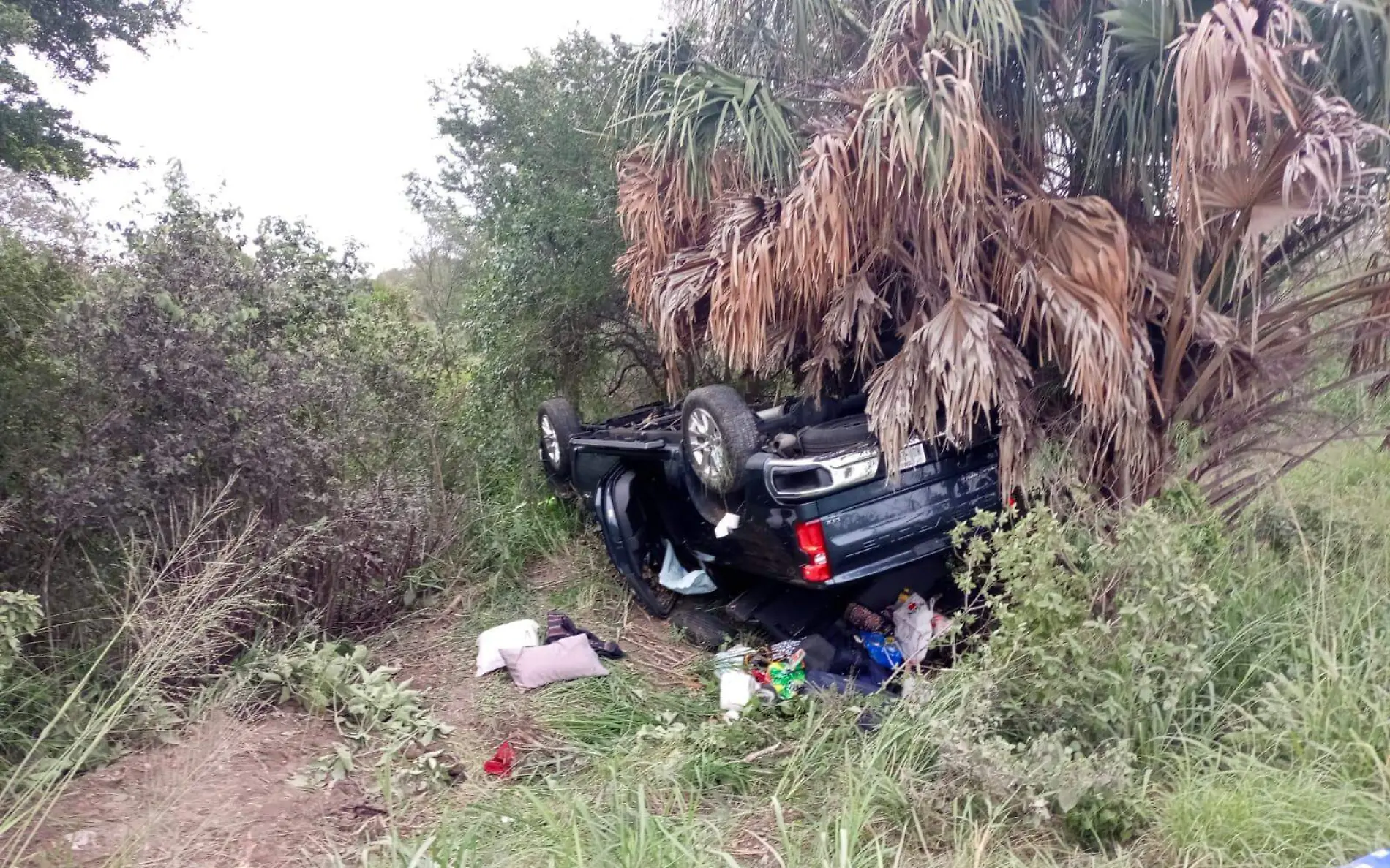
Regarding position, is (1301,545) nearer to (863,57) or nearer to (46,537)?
(863,57)

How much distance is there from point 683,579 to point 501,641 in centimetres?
129

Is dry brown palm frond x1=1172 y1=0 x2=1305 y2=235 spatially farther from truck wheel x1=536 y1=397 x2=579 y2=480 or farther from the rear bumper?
truck wheel x1=536 y1=397 x2=579 y2=480

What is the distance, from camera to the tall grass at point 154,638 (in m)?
3.09

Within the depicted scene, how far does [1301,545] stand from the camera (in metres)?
4.28

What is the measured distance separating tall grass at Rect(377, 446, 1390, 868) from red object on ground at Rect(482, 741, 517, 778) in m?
0.10

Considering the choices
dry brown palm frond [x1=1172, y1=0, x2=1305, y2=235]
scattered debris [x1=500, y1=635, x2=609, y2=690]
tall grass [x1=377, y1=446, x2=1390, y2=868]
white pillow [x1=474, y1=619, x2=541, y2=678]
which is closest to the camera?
tall grass [x1=377, y1=446, x2=1390, y2=868]

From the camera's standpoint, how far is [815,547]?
13.8 ft

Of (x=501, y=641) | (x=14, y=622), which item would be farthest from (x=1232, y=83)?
(x=14, y=622)

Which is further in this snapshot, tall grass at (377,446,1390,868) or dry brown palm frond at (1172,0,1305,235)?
dry brown palm frond at (1172,0,1305,235)

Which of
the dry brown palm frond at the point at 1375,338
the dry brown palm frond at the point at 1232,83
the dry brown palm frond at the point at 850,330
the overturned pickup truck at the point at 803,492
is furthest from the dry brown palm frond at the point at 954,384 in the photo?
the dry brown palm frond at the point at 1375,338

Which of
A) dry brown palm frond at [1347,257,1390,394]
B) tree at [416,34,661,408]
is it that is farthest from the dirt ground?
dry brown palm frond at [1347,257,1390,394]

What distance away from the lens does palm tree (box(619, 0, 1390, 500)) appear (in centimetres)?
385

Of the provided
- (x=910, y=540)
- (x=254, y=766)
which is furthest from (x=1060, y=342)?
(x=254, y=766)

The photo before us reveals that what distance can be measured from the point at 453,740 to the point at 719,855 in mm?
1802
